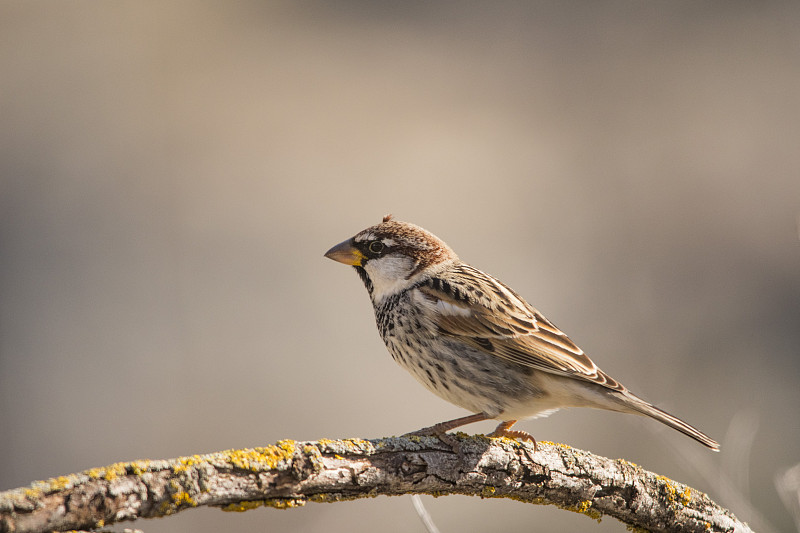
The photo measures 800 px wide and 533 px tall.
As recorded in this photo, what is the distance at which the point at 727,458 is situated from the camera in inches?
185

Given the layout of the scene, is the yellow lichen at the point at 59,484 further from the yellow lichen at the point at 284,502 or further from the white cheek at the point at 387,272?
the white cheek at the point at 387,272

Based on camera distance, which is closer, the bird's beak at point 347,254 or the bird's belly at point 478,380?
the bird's belly at point 478,380

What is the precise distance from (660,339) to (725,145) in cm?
447

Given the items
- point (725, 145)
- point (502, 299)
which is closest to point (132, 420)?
point (502, 299)

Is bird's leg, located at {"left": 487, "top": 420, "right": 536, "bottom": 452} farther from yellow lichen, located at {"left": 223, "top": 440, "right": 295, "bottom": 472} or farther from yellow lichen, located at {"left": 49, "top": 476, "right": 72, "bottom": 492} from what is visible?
yellow lichen, located at {"left": 49, "top": 476, "right": 72, "bottom": 492}

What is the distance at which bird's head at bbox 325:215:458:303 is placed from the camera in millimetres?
4215

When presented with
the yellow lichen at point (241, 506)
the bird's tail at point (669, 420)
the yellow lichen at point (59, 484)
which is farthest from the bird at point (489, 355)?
the yellow lichen at point (59, 484)

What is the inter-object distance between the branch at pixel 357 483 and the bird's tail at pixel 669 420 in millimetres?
260

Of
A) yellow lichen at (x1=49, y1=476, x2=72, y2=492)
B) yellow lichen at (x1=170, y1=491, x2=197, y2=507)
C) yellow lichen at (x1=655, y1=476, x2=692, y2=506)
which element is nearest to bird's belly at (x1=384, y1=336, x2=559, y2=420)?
yellow lichen at (x1=655, y1=476, x2=692, y2=506)

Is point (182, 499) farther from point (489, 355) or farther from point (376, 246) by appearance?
point (376, 246)

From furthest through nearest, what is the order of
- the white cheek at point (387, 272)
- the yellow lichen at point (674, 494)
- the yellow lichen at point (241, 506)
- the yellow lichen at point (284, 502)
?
the white cheek at point (387, 272)
the yellow lichen at point (674, 494)
the yellow lichen at point (284, 502)
the yellow lichen at point (241, 506)

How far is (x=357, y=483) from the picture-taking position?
2.78m

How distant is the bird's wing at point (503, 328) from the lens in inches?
146

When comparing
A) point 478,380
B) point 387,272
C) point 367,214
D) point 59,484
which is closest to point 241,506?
point 59,484
